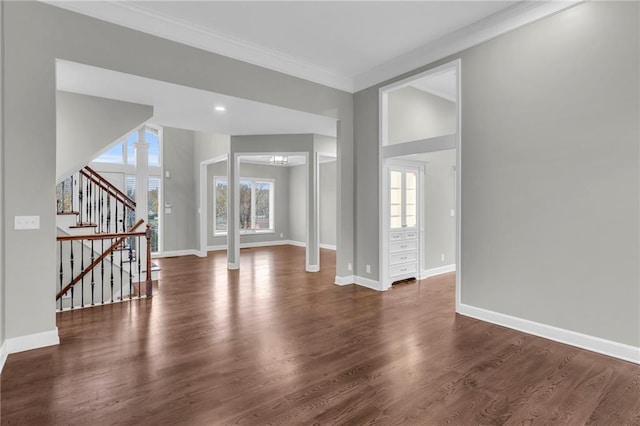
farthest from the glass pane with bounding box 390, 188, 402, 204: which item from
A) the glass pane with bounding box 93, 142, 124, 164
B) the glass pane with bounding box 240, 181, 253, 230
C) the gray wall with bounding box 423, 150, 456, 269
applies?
the glass pane with bounding box 93, 142, 124, 164

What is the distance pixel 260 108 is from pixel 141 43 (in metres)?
1.63

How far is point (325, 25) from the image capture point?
3.66m

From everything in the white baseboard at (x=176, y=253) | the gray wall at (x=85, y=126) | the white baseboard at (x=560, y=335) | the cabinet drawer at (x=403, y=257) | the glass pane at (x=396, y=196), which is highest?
the gray wall at (x=85, y=126)

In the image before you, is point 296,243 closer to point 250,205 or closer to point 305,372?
point 250,205

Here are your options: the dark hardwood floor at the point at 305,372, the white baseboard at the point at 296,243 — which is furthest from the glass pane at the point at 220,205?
the dark hardwood floor at the point at 305,372

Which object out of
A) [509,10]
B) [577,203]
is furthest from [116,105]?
[577,203]

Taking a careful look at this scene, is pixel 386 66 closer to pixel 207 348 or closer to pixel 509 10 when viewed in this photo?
pixel 509 10

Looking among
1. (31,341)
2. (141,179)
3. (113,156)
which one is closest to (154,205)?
(113,156)

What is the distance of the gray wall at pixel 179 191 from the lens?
8633 mm

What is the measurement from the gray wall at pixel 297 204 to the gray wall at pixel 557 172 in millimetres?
7254

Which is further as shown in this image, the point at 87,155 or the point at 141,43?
the point at 87,155

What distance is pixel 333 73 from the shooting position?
4.98 metres

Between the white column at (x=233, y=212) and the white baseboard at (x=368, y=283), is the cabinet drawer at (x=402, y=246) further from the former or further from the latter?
the white column at (x=233, y=212)

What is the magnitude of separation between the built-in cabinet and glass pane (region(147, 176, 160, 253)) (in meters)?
6.43
